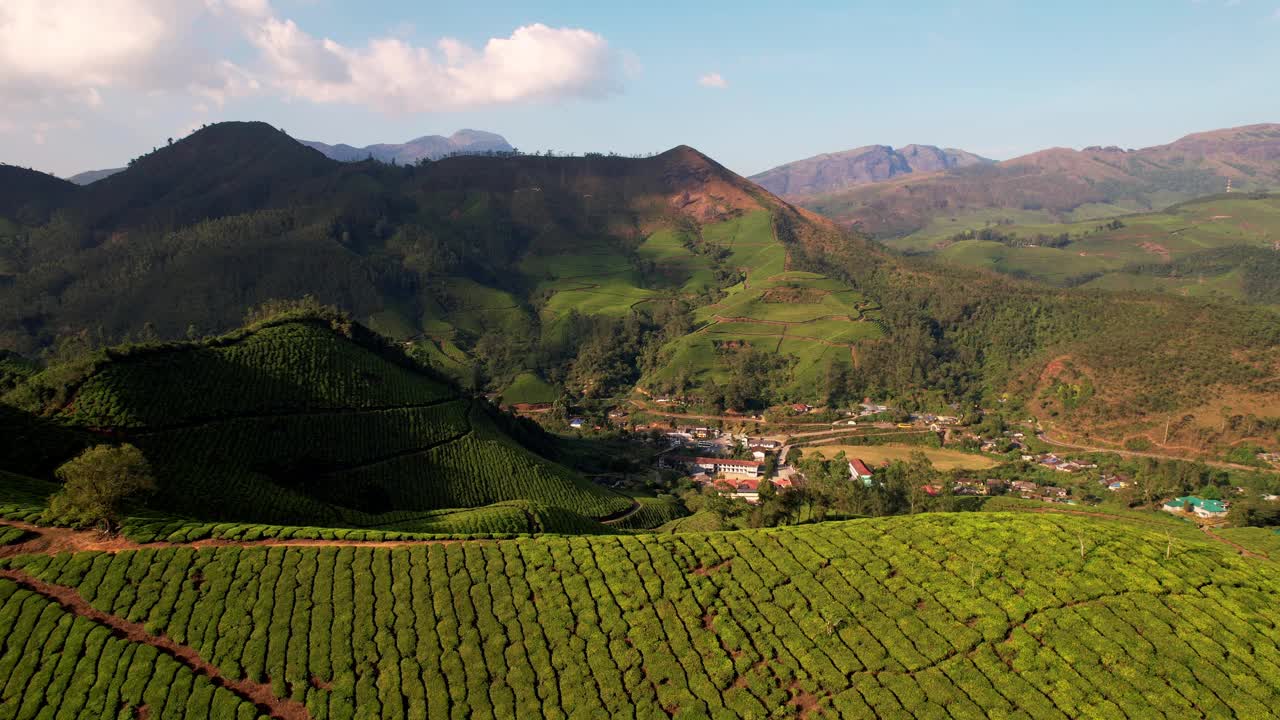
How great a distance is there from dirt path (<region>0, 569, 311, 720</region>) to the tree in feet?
13.4

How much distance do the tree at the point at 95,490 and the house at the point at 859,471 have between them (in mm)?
75056

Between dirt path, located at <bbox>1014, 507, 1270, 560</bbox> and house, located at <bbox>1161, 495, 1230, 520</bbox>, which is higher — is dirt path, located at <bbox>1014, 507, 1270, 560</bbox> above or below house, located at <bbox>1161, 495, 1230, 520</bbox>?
above

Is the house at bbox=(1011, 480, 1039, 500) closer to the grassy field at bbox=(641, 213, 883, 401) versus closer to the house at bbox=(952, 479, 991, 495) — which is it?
the house at bbox=(952, 479, 991, 495)

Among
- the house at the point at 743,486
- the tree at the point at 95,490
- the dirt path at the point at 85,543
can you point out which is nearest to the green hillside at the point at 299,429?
the tree at the point at 95,490

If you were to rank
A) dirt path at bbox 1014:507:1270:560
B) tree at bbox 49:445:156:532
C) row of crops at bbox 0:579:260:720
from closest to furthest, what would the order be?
row of crops at bbox 0:579:260:720, tree at bbox 49:445:156:532, dirt path at bbox 1014:507:1270:560

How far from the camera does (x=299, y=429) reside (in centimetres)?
6525

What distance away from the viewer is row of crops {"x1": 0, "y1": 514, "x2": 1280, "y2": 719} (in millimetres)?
27109

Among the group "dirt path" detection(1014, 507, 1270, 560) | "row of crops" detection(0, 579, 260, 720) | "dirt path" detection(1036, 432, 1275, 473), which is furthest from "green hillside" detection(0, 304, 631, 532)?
"dirt path" detection(1036, 432, 1275, 473)

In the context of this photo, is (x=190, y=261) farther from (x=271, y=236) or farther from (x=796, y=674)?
(x=796, y=674)

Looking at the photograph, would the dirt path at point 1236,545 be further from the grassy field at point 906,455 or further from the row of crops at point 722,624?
the grassy field at point 906,455

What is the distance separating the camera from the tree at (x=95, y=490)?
34.3 metres

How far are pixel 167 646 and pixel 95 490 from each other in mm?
11490

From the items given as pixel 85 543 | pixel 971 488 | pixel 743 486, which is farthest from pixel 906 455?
pixel 85 543

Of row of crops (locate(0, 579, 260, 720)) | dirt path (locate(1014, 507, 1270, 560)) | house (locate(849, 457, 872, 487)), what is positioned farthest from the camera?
house (locate(849, 457, 872, 487))
